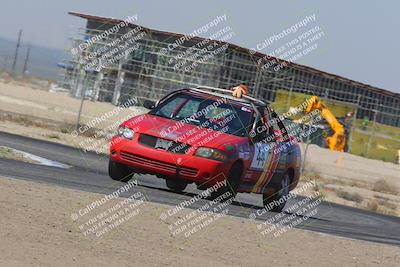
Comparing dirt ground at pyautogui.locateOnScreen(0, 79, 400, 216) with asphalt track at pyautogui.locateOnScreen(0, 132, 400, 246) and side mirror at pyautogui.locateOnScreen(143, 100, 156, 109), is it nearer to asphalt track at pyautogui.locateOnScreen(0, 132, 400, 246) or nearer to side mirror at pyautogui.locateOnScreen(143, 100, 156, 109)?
asphalt track at pyautogui.locateOnScreen(0, 132, 400, 246)

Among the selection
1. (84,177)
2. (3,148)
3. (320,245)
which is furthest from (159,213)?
(3,148)

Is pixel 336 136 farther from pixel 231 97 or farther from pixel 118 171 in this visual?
pixel 118 171

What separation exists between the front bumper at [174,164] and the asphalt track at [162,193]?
1.18 feet

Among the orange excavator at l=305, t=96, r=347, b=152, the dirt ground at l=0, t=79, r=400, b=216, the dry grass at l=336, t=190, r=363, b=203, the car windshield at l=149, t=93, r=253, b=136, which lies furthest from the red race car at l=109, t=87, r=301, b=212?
the orange excavator at l=305, t=96, r=347, b=152

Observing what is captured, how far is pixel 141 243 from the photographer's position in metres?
8.95

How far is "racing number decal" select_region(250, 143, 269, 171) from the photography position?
14.7 metres

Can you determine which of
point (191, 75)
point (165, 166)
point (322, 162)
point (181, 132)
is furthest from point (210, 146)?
point (191, 75)

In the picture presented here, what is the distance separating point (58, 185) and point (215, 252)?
4.07 meters

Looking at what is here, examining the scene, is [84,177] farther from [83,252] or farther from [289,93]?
[289,93]

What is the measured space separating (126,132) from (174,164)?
934 mm

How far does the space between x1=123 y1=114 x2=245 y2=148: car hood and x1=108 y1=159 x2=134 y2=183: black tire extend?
74 centimetres

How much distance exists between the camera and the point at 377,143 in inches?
2514

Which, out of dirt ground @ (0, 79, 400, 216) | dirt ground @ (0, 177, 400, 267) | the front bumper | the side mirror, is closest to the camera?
dirt ground @ (0, 177, 400, 267)

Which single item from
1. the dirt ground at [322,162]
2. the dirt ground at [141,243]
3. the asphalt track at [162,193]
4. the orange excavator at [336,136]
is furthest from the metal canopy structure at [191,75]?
the dirt ground at [141,243]
